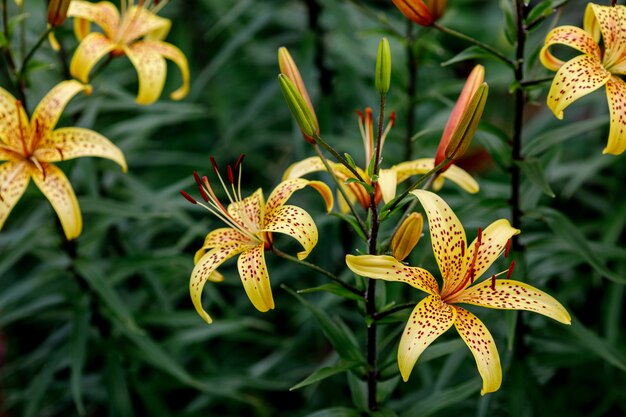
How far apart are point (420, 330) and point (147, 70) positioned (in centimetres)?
72

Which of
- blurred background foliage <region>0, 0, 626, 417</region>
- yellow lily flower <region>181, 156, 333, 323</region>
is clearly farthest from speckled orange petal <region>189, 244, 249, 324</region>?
blurred background foliage <region>0, 0, 626, 417</region>

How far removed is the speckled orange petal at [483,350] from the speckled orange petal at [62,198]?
0.59 metres

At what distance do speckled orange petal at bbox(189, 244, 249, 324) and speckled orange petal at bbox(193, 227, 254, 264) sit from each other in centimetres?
1

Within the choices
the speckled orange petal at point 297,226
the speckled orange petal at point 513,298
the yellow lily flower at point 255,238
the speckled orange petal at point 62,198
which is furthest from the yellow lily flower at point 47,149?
the speckled orange petal at point 513,298

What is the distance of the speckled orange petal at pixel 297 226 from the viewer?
0.92 m

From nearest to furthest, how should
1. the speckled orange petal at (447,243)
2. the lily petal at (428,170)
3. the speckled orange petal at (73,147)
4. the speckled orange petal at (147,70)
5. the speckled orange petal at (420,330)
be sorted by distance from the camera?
the speckled orange petal at (420,330) < the speckled orange petal at (447,243) < the lily petal at (428,170) < the speckled orange petal at (73,147) < the speckled orange petal at (147,70)

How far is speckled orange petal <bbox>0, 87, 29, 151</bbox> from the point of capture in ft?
3.89

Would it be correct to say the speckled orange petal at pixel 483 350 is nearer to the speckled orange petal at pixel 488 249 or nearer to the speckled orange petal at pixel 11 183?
the speckled orange petal at pixel 488 249

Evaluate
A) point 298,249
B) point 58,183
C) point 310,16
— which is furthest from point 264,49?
point 58,183

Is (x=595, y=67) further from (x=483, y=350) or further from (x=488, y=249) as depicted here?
(x=483, y=350)

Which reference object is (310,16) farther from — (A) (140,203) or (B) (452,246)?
(B) (452,246)

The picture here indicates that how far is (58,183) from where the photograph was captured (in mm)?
1163

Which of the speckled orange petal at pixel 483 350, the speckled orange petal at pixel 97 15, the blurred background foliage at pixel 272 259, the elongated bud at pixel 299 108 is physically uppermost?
the elongated bud at pixel 299 108

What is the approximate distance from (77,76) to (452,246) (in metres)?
0.71
